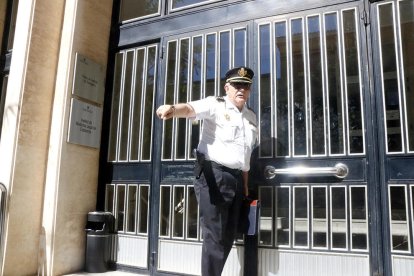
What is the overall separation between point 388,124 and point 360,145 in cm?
26

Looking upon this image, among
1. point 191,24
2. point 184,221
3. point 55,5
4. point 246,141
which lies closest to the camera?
point 246,141

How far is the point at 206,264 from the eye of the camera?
2826mm

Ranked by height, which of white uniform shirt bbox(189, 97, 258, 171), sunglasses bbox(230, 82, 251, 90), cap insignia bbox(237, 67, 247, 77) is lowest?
white uniform shirt bbox(189, 97, 258, 171)

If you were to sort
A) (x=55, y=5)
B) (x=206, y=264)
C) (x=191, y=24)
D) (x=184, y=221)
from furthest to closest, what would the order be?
(x=55, y=5) → (x=191, y=24) → (x=184, y=221) → (x=206, y=264)

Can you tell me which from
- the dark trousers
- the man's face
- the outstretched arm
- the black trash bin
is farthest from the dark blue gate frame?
the outstretched arm

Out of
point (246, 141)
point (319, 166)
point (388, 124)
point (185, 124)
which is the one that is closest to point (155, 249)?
point (185, 124)

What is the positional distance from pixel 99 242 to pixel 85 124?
126 centimetres

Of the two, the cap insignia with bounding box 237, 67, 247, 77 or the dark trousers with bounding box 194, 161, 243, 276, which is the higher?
the cap insignia with bounding box 237, 67, 247, 77

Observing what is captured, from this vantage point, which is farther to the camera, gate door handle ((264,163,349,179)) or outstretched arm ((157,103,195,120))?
gate door handle ((264,163,349,179))

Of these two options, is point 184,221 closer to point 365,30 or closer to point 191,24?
point 191,24

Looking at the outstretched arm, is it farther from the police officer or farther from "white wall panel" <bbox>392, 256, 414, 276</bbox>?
"white wall panel" <bbox>392, 256, 414, 276</bbox>

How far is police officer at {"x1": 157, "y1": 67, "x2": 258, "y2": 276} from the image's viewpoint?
2.85m

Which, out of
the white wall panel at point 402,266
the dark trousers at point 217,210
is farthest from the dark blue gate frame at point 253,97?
the dark trousers at point 217,210

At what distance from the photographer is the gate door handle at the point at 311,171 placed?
2.99 meters
